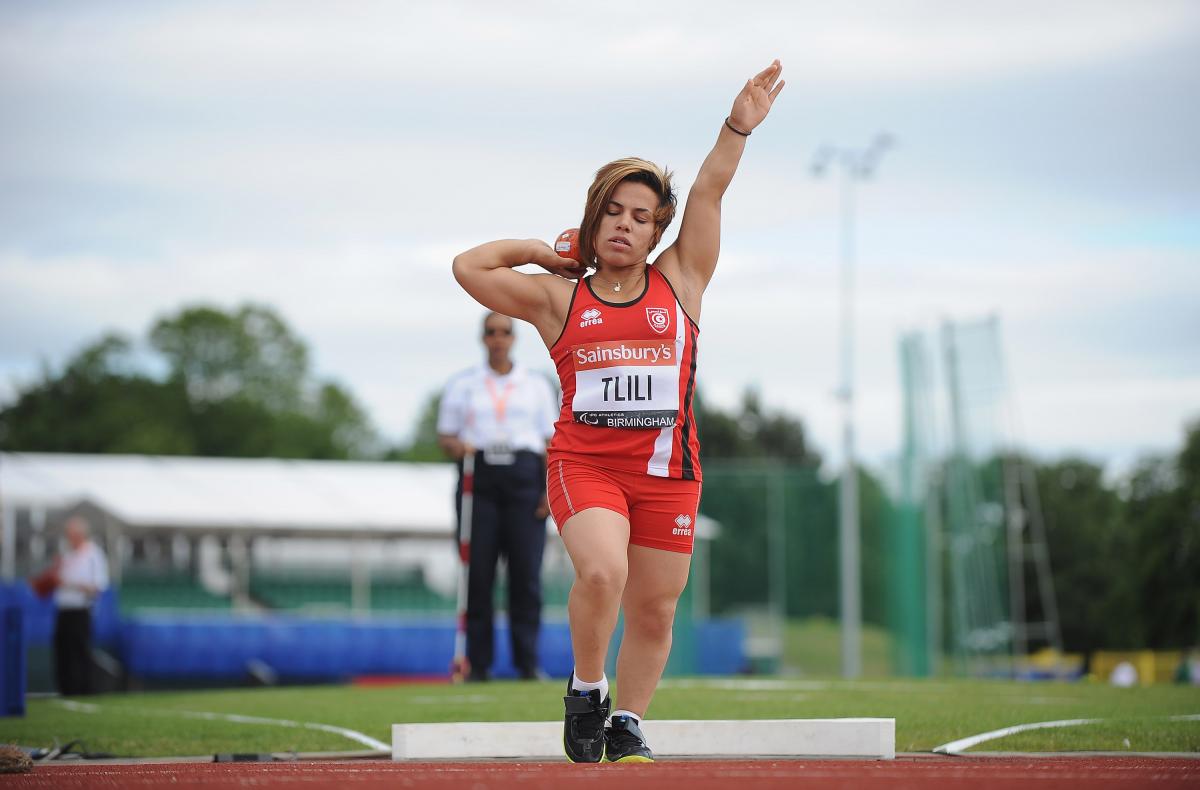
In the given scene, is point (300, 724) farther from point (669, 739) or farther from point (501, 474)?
point (501, 474)

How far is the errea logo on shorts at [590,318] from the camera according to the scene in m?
5.30

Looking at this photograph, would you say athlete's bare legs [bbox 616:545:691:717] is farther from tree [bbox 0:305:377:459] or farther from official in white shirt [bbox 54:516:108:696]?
tree [bbox 0:305:377:459]

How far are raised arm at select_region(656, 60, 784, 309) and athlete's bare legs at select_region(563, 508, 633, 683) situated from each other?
1.00m

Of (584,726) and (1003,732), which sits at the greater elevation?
(584,726)

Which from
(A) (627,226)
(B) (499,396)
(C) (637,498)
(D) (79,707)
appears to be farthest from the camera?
(B) (499,396)

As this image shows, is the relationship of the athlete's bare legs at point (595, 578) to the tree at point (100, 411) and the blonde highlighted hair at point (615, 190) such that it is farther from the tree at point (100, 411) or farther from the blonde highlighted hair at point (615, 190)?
the tree at point (100, 411)

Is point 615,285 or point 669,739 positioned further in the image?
point 669,739

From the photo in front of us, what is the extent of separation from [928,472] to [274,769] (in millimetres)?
17195

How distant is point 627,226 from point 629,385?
1.94ft

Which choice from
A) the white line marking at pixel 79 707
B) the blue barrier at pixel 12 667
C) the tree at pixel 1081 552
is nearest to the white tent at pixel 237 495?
the white line marking at pixel 79 707

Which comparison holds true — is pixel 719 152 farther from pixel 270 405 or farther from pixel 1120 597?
pixel 270 405

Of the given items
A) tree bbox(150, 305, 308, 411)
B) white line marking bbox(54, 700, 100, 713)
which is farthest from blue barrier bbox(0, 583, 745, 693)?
tree bbox(150, 305, 308, 411)

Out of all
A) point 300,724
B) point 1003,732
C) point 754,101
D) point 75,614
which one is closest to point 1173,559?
point 75,614

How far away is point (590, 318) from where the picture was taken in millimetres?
5312
